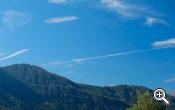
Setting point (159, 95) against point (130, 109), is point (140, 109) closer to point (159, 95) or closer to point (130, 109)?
point (130, 109)

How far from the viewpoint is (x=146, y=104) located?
506ft

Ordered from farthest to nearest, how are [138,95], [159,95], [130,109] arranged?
1. [138,95]
2. [130,109]
3. [159,95]

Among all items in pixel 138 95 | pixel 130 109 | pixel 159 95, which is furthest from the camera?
pixel 138 95

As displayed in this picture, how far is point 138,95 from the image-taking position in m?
160

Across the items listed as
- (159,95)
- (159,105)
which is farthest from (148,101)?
(159,95)

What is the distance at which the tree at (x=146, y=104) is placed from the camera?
15188 cm

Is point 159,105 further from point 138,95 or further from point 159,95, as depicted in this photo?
point 159,95

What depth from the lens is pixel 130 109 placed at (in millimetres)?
149875

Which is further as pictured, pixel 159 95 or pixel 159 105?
pixel 159 105

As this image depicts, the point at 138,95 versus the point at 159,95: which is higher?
the point at 138,95

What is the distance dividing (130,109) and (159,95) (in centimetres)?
8356

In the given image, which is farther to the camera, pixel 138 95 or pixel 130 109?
pixel 138 95

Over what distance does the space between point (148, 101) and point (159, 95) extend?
8925cm

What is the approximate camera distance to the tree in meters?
152
